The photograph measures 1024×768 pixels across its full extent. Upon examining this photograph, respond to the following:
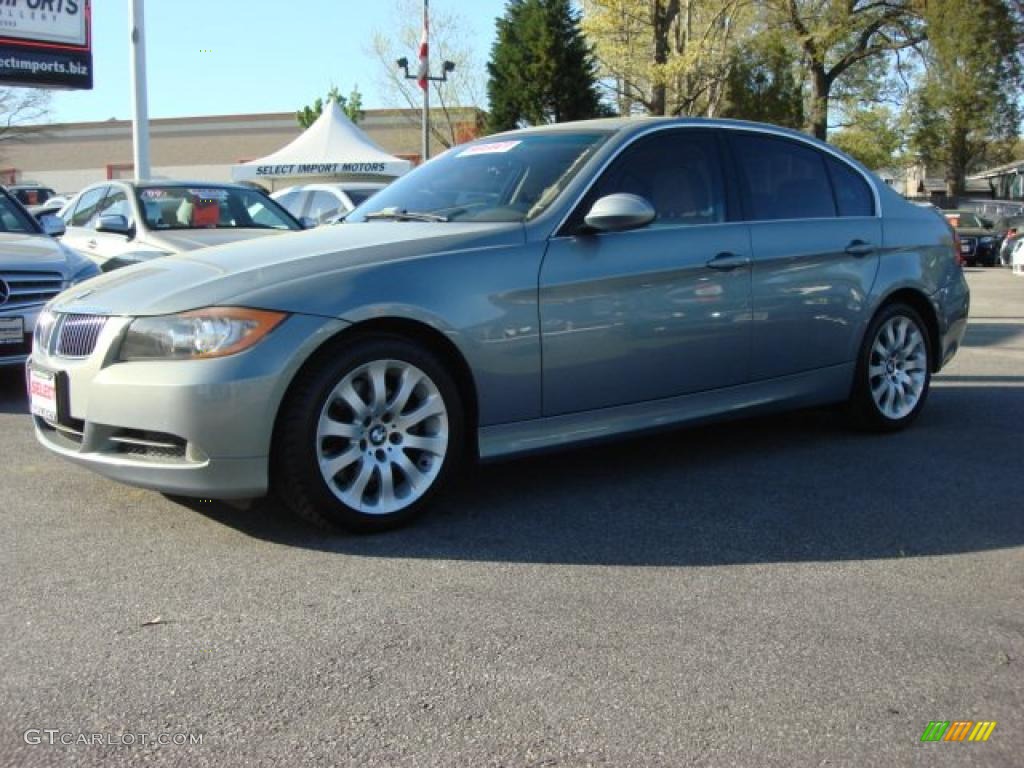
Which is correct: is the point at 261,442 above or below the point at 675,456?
above

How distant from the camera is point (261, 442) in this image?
365 cm

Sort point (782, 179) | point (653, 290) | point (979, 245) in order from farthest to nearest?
point (979, 245) < point (782, 179) < point (653, 290)

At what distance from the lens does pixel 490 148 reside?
511 centimetres

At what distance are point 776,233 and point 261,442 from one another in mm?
2861

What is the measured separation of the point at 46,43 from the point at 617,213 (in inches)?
774

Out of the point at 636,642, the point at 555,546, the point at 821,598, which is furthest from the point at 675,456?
the point at 636,642

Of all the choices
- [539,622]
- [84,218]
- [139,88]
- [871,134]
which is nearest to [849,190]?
[539,622]

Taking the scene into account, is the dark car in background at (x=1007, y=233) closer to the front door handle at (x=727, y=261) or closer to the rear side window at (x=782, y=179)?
the rear side window at (x=782, y=179)

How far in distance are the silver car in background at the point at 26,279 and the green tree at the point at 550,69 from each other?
31460 mm

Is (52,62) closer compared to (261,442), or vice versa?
(261,442)

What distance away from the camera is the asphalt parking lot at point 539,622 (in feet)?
8.10

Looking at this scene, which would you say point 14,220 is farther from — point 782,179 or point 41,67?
point 41,67

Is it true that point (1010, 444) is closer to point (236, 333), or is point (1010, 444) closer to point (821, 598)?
point (821, 598)

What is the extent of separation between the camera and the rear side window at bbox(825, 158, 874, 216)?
18.6 feet
